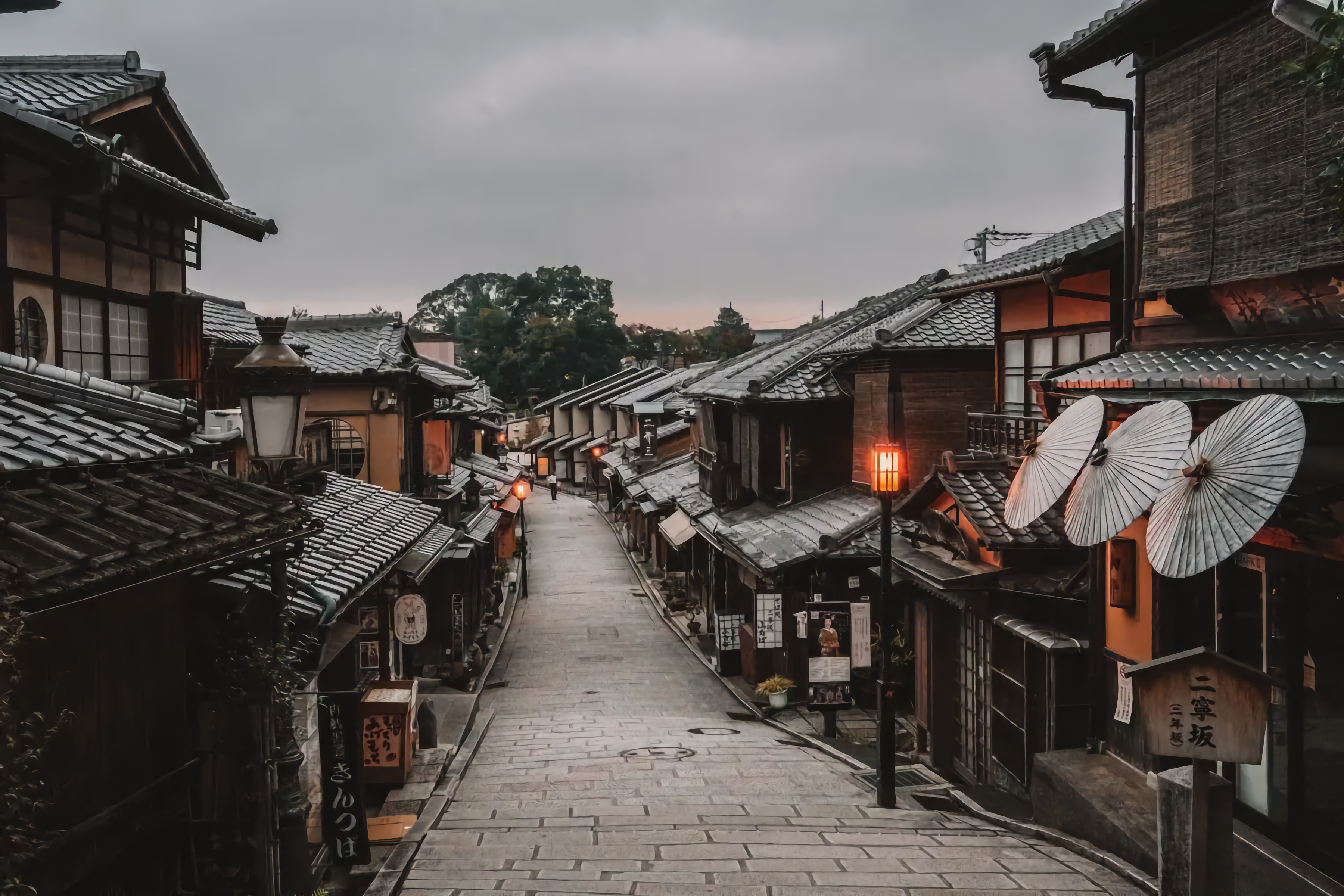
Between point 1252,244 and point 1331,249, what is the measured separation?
3.86 feet

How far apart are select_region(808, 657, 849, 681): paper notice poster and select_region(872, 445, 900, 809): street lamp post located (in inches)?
180

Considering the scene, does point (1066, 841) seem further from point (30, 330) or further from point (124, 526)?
point (30, 330)

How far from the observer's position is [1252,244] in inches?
391

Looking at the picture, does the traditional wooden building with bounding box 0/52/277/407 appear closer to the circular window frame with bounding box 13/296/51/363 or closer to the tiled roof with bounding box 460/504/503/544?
the circular window frame with bounding box 13/296/51/363

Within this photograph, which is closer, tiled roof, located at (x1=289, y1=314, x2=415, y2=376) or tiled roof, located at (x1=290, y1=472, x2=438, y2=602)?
tiled roof, located at (x1=290, y1=472, x2=438, y2=602)

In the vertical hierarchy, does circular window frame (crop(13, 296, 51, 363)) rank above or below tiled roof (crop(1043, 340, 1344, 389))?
above

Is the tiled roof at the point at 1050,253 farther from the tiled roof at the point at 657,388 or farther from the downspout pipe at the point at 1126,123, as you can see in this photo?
the tiled roof at the point at 657,388

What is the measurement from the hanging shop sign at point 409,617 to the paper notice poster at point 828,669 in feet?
27.4

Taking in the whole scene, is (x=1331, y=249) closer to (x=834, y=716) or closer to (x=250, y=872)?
(x=250, y=872)

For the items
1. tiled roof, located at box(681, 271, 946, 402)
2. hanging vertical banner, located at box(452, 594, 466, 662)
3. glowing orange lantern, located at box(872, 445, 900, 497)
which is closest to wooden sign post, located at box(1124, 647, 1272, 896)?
glowing orange lantern, located at box(872, 445, 900, 497)

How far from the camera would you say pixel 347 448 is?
80.9ft

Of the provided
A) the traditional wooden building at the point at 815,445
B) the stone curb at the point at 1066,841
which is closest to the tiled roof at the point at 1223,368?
the stone curb at the point at 1066,841

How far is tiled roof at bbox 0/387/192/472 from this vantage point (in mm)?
6754

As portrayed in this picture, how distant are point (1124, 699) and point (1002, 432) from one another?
6403 mm
